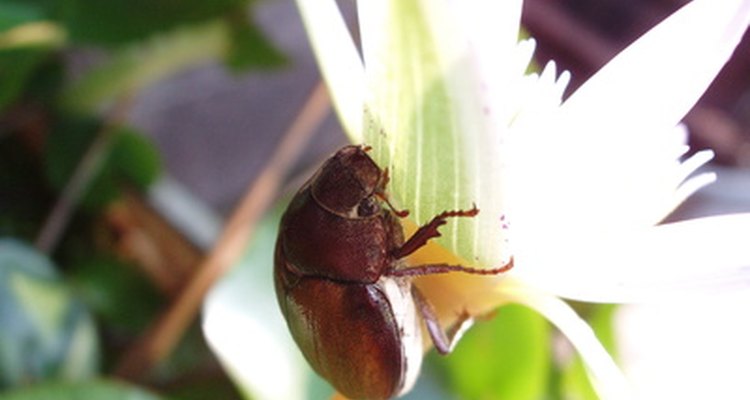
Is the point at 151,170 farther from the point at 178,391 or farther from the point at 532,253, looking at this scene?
the point at 532,253

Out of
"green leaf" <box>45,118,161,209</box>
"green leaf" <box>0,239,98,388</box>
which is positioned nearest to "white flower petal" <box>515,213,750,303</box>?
"green leaf" <box>0,239,98,388</box>

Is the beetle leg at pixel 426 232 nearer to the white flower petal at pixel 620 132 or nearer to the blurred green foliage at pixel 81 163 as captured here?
the white flower petal at pixel 620 132

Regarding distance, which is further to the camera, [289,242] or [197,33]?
[197,33]

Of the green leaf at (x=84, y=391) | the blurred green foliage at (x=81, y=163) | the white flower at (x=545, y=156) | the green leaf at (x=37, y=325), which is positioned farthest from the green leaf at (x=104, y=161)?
the white flower at (x=545, y=156)

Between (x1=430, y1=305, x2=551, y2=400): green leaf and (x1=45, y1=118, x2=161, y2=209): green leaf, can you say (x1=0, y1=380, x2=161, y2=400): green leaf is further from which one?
(x1=45, y1=118, x2=161, y2=209): green leaf

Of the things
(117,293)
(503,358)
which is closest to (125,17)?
(117,293)

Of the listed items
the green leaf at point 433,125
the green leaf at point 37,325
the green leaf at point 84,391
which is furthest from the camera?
the green leaf at point 37,325

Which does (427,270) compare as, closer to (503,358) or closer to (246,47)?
(503,358)

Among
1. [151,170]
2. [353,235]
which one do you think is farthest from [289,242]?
[151,170]
